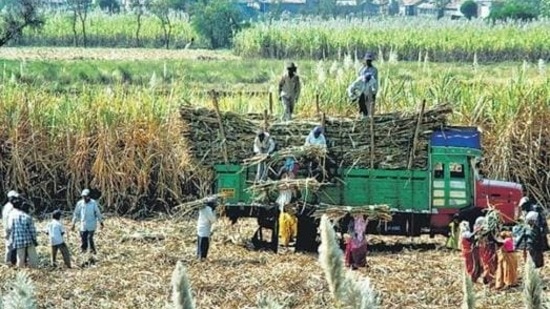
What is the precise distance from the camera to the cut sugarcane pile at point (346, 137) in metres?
13.3

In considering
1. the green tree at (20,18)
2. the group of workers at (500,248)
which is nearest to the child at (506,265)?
the group of workers at (500,248)

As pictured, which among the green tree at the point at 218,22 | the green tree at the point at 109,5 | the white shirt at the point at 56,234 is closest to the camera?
the white shirt at the point at 56,234

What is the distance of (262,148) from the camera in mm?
13359

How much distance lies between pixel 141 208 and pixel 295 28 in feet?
95.7

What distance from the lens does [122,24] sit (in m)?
54.1

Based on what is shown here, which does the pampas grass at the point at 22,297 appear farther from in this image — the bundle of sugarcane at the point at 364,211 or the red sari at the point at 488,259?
the bundle of sugarcane at the point at 364,211

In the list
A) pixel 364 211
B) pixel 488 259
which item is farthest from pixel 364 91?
pixel 488 259

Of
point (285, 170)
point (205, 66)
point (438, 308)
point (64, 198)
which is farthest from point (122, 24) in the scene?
point (438, 308)

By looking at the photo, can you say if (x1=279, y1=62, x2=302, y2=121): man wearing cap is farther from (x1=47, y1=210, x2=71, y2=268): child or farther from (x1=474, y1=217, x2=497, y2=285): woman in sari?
(x1=474, y1=217, x2=497, y2=285): woman in sari

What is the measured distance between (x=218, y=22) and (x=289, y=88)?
3594 centimetres

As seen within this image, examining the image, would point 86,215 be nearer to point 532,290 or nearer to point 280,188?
point 280,188

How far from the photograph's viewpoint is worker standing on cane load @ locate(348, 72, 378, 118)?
13992 mm

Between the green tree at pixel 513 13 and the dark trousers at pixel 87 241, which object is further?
the green tree at pixel 513 13

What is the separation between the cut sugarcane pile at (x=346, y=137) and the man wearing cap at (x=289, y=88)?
607mm
